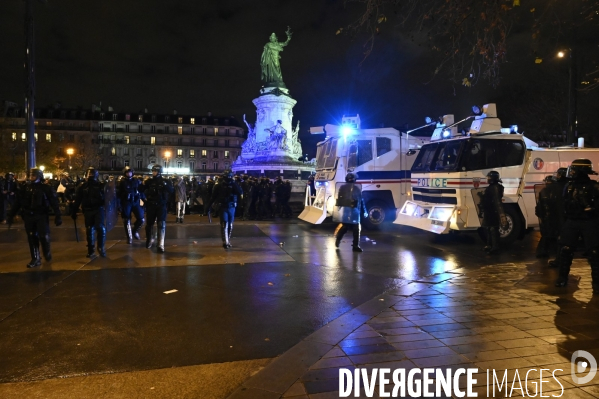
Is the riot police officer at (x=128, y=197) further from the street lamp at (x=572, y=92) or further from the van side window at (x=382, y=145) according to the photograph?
the street lamp at (x=572, y=92)

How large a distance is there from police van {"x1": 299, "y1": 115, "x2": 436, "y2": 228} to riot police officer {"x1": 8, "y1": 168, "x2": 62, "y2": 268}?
26.4ft

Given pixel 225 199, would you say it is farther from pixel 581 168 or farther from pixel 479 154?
pixel 581 168

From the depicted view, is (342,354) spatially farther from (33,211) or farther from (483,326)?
(33,211)

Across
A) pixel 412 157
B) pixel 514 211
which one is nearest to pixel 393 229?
pixel 412 157

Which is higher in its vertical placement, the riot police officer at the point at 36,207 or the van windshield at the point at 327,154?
the van windshield at the point at 327,154

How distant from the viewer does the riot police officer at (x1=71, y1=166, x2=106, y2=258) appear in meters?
8.78

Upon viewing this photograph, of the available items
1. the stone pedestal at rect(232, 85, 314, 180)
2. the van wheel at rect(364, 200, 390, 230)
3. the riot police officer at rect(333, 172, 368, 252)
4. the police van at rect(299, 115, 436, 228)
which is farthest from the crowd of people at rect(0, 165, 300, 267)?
the stone pedestal at rect(232, 85, 314, 180)

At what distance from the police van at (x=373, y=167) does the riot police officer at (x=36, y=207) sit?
803 cm

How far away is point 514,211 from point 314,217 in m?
6.08

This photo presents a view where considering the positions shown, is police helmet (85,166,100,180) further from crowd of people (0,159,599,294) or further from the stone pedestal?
the stone pedestal

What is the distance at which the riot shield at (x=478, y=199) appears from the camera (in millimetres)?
9922

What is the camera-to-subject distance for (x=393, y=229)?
14.7m

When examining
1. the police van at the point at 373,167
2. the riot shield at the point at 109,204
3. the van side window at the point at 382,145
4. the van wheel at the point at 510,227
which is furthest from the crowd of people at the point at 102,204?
the van wheel at the point at 510,227

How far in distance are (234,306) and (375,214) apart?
9.33 meters
